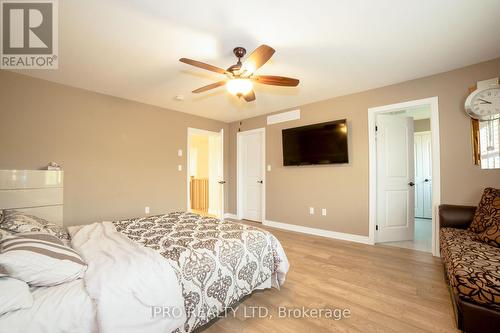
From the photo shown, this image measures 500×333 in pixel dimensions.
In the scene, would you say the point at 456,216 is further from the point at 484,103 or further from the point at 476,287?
the point at 476,287

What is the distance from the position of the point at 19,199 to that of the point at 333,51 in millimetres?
4067

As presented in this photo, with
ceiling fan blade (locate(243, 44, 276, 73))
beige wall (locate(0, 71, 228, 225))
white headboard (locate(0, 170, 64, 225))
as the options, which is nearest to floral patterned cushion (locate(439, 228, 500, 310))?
ceiling fan blade (locate(243, 44, 276, 73))

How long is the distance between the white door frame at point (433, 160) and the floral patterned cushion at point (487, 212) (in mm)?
589

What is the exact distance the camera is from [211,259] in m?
1.58

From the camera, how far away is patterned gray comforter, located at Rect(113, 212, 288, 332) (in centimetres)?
145

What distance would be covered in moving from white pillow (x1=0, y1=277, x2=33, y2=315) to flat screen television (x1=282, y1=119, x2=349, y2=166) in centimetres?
373

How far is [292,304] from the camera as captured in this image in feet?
6.09

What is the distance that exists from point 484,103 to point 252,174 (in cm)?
390

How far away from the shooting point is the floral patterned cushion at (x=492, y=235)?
1881 mm

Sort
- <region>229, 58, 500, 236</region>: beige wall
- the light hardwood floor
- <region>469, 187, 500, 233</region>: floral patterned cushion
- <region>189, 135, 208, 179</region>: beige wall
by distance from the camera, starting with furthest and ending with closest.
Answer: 1. <region>189, 135, 208, 179</region>: beige wall
2. <region>229, 58, 500, 236</region>: beige wall
3. <region>469, 187, 500, 233</region>: floral patterned cushion
4. the light hardwood floor

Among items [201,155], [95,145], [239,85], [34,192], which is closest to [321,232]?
[239,85]

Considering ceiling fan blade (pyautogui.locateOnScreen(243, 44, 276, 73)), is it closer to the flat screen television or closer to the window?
the flat screen television

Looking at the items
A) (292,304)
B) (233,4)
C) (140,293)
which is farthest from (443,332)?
(233,4)

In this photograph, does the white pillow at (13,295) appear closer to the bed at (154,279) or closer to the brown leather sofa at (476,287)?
the bed at (154,279)
